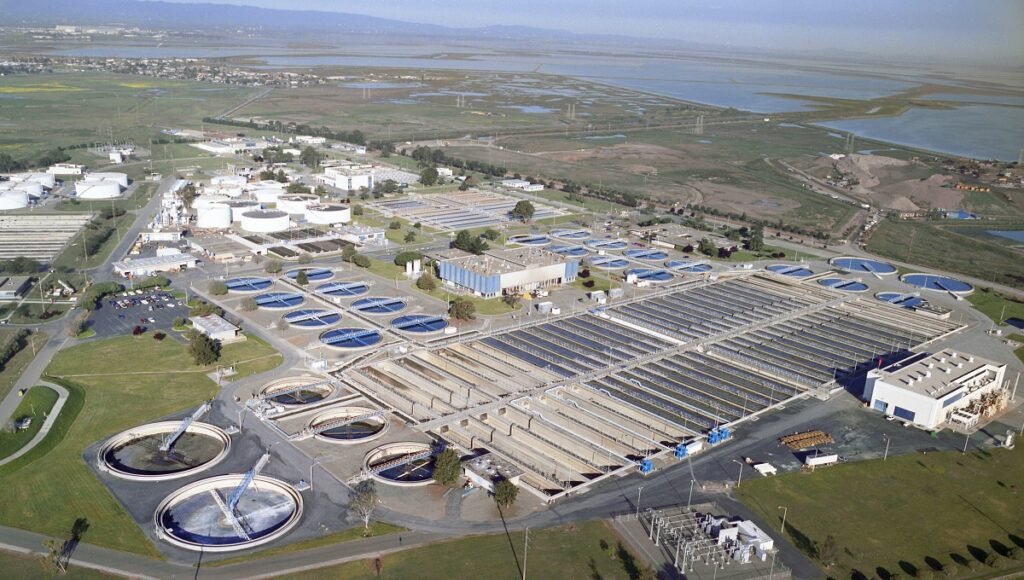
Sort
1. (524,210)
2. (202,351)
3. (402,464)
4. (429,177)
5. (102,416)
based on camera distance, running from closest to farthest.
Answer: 1. (402,464)
2. (102,416)
3. (202,351)
4. (524,210)
5. (429,177)

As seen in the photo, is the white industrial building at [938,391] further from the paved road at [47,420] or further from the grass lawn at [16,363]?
the grass lawn at [16,363]

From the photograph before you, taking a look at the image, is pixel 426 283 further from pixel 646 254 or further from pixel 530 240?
pixel 646 254

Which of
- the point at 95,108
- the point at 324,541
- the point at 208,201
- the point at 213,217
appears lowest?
the point at 324,541

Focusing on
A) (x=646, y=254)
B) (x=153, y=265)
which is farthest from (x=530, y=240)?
(x=153, y=265)

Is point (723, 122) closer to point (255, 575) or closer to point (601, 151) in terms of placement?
point (601, 151)

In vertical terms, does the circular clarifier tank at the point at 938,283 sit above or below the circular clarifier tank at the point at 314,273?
above

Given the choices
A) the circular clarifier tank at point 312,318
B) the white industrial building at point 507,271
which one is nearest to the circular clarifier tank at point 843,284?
the white industrial building at point 507,271
